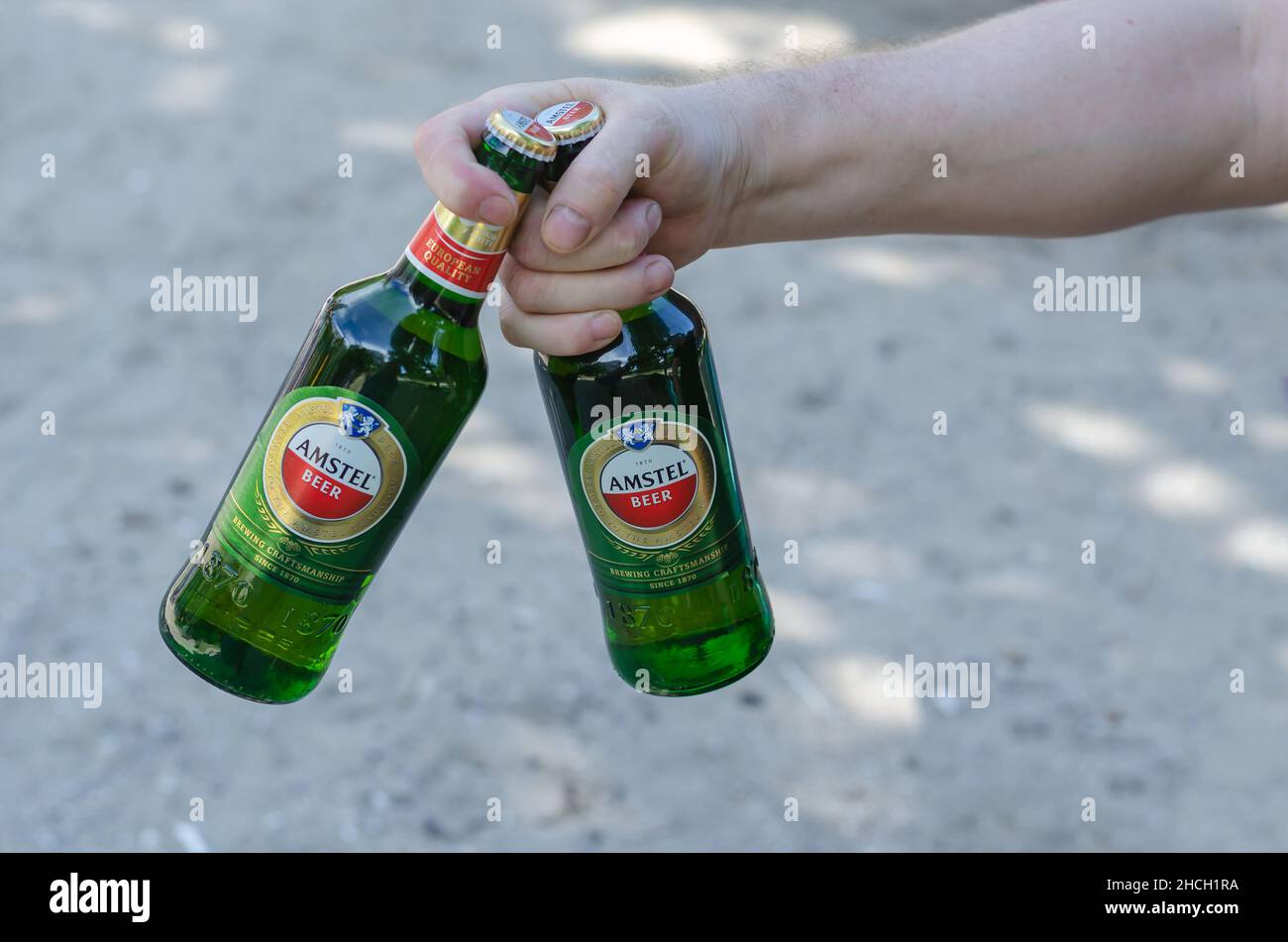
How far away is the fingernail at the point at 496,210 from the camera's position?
4.89ft

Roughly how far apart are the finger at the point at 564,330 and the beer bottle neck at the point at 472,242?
0.28 ft

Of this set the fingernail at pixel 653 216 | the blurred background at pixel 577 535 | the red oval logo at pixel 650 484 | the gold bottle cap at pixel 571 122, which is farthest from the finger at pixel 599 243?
the blurred background at pixel 577 535

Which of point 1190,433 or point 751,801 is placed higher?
point 1190,433

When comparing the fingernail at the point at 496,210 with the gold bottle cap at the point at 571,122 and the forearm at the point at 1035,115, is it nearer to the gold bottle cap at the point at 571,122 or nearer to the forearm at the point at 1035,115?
the gold bottle cap at the point at 571,122

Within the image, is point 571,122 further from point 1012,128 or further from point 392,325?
point 1012,128

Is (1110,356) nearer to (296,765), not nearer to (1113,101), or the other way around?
(1113,101)

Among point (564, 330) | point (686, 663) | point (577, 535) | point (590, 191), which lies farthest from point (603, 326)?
point (577, 535)

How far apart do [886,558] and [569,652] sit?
0.84m

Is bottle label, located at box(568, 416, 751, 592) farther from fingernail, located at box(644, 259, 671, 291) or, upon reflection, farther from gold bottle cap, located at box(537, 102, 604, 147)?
gold bottle cap, located at box(537, 102, 604, 147)

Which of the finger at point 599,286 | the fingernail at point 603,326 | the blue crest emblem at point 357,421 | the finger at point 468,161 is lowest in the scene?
the blue crest emblem at point 357,421

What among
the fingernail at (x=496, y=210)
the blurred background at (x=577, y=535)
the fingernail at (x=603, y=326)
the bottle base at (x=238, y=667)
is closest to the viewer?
the fingernail at (x=496, y=210)

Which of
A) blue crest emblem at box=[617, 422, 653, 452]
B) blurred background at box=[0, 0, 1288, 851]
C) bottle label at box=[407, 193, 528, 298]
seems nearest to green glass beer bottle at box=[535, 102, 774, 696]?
blue crest emblem at box=[617, 422, 653, 452]

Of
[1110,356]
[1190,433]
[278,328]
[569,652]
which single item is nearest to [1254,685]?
[1190,433]

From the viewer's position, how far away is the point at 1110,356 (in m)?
3.95
